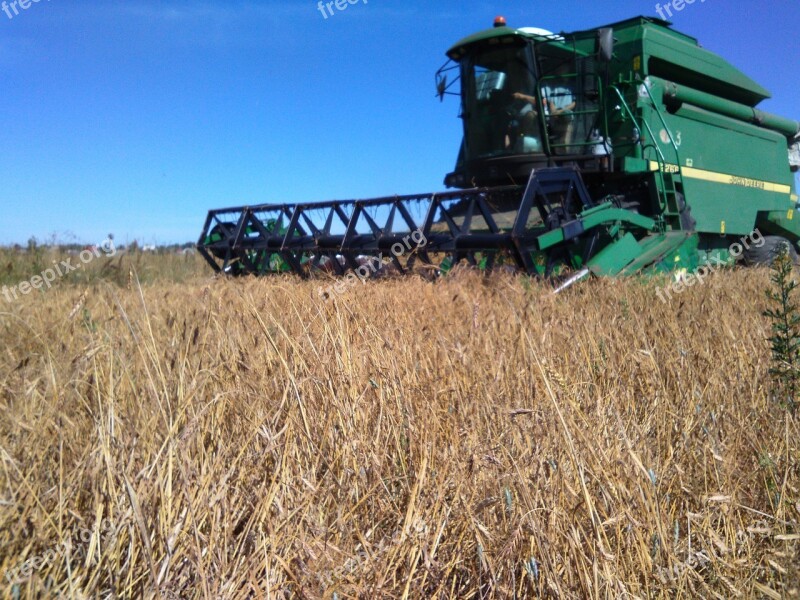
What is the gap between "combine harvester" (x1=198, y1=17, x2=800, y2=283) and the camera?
5.59m

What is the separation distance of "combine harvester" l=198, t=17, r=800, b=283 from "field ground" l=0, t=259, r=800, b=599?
3.17 m

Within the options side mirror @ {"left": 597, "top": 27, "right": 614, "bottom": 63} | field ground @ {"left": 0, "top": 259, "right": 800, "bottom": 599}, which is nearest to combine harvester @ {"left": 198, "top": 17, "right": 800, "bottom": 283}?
side mirror @ {"left": 597, "top": 27, "right": 614, "bottom": 63}

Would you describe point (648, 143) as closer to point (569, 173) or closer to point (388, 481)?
point (569, 173)

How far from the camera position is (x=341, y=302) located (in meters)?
2.43

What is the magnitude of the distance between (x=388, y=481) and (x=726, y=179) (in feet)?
24.7

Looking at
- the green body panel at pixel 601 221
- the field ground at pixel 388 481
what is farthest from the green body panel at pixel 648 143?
the field ground at pixel 388 481

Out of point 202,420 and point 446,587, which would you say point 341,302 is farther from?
point 446,587

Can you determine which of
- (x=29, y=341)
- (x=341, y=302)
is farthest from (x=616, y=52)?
(x=29, y=341)

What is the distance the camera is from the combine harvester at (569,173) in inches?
220

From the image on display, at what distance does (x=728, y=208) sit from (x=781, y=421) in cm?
673

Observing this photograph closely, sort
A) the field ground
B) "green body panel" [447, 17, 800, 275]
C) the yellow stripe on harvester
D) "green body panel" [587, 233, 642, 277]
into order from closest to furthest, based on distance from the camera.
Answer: the field ground < "green body panel" [587, 233, 642, 277] < "green body panel" [447, 17, 800, 275] < the yellow stripe on harvester

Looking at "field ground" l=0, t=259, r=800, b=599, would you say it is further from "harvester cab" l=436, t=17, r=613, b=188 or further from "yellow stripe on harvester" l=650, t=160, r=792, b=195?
"yellow stripe on harvester" l=650, t=160, r=792, b=195

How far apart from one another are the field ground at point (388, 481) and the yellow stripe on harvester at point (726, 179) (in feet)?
16.7

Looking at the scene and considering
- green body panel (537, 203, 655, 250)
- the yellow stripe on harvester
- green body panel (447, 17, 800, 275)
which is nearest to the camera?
green body panel (537, 203, 655, 250)
